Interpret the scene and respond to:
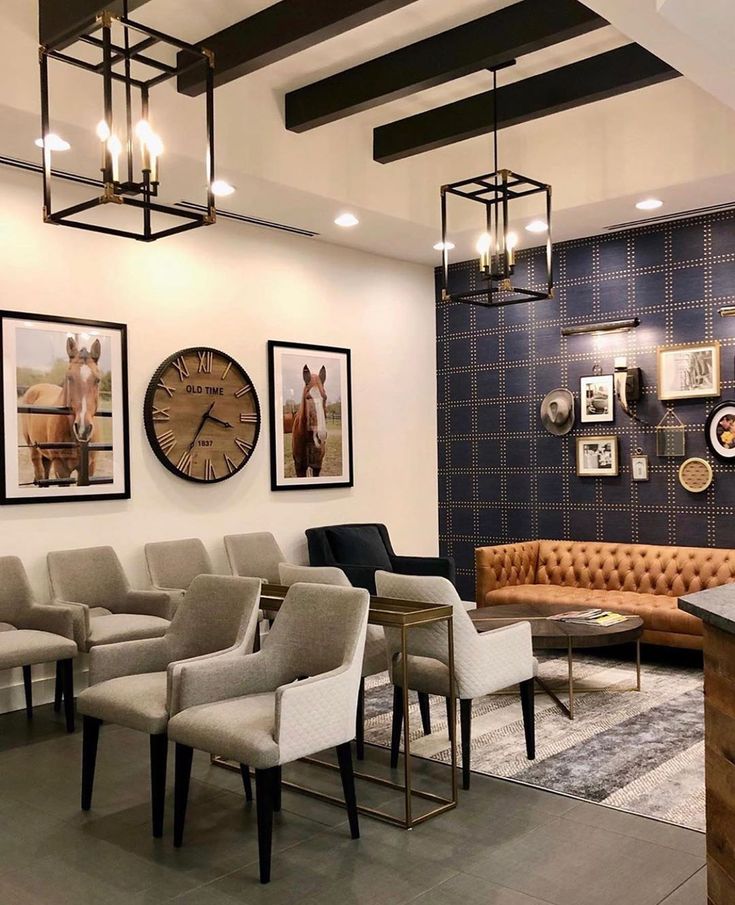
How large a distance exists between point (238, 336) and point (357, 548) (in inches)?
76.5

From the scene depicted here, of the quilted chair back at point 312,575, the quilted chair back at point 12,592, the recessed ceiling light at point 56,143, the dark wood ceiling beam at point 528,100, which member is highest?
the dark wood ceiling beam at point 528,100

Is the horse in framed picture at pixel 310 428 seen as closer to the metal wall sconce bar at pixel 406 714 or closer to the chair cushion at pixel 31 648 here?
the chair cushion at pixel 31 648

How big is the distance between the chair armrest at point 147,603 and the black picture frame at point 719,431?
13.7 ft

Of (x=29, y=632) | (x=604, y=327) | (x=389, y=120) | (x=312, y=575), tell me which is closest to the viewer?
(x=312, y=575)

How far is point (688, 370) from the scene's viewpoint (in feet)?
23.1

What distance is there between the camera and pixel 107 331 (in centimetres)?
622

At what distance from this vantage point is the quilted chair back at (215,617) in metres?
4.12

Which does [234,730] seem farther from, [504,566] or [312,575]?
[504,566]

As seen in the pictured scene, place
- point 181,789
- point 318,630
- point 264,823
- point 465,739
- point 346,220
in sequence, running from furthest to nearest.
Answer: point 346,220
point 465,739
point 318,630
point 181,789
point 264,823

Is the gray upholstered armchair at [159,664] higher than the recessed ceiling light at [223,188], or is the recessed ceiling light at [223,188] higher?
the recessed ceiling light at [223,188]

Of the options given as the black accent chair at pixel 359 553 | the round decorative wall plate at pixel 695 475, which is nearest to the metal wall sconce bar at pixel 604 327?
the round decorative wall plate at pixel 695 475

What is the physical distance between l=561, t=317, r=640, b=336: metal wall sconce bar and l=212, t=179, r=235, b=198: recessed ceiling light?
10.3 ft

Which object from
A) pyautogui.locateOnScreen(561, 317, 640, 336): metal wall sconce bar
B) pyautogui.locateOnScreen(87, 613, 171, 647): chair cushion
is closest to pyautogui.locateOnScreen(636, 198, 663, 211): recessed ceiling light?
pyautogui.locateOnScreen(561, 317, 640, 336): metal wall sconce bar

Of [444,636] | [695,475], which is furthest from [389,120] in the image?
[444,636]
